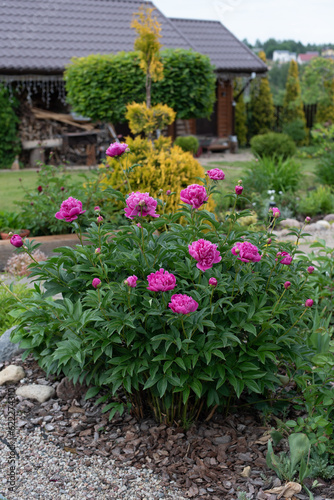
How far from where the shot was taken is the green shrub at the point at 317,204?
25.9 ft

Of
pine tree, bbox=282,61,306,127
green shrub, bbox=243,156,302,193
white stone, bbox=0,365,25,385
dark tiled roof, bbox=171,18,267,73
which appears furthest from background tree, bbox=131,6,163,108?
pine tree, bbox=282,61,306,127

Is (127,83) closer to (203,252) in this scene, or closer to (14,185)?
(14,185)

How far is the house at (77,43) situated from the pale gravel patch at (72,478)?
1197 centimetres

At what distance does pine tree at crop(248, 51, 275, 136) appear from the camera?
19.1 meters

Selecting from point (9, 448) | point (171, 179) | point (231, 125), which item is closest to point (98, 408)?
point (9, 448)

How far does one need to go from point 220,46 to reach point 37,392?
17797 millimetres

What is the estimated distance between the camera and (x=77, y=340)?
251cm

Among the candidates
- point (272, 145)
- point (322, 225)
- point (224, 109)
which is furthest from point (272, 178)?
point (224, 109)

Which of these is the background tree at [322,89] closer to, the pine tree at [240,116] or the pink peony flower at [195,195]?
the pine tree at [240,116]

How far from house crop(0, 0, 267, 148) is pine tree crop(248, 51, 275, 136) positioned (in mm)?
791

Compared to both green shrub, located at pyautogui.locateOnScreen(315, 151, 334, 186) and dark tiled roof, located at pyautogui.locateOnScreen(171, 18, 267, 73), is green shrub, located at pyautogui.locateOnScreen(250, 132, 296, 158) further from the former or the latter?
dark tiled roof, located at pyautogui.locateOnScreen(171, 18, 267, 73)

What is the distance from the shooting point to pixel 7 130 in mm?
13375

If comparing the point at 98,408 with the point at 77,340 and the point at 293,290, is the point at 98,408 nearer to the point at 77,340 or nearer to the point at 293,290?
the point at 77,340

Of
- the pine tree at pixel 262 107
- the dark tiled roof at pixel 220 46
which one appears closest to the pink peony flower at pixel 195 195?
the dark tiled roof at pixel 220 46
